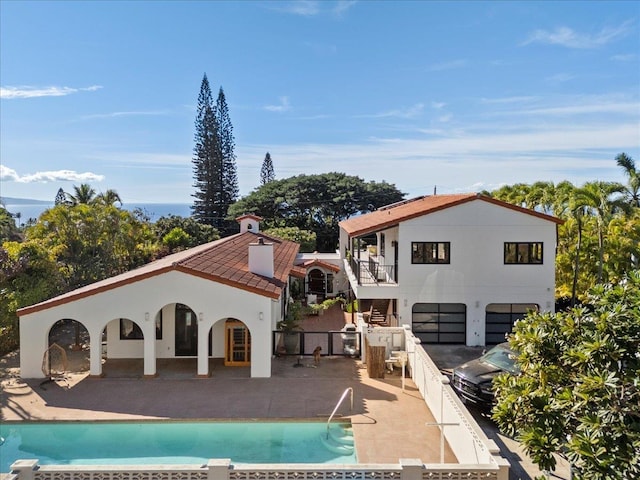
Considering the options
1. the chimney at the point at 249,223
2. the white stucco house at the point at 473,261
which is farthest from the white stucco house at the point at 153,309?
the chimney at the point at 249,223

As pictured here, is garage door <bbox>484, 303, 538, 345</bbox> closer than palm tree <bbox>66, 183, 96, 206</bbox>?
Yes

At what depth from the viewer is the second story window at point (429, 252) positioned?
2077 centimetres

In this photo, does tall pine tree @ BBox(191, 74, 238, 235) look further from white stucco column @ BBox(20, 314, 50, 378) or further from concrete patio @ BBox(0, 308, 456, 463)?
white stucco column @ BBox(20, 314, 50, 378)

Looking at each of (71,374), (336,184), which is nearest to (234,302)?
(71,374)

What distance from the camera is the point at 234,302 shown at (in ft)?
51.6

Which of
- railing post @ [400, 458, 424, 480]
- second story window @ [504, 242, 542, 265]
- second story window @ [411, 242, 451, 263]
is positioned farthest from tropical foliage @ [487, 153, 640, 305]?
railing post @ [400, 458, 424, 480]

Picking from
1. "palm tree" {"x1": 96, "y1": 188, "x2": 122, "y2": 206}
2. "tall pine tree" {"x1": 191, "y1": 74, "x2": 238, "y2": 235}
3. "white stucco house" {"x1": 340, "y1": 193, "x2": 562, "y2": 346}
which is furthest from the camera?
"tall pine tree" {"x1": 191, "y1": 74, "x2": 238, "y2": 235}

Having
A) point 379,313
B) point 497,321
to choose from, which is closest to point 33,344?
point 379,313

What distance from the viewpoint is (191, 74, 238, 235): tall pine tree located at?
59031mm

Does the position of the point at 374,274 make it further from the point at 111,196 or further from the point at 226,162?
the point at 226,162

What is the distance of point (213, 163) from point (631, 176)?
45.3 meters

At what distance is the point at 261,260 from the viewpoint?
18891mm

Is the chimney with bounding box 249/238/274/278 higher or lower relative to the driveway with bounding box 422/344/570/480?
higher

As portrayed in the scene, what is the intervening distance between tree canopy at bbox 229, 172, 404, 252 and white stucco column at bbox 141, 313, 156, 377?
3925cm
